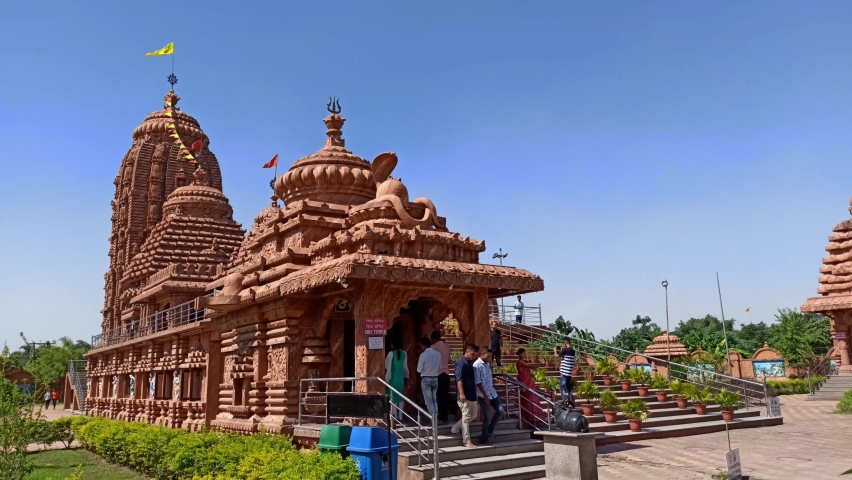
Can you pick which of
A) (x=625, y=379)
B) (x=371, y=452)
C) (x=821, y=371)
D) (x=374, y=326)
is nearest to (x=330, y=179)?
(x=374, y=326)

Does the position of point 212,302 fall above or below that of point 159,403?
above

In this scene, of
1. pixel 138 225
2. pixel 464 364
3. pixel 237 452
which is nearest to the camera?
pixel 237 452

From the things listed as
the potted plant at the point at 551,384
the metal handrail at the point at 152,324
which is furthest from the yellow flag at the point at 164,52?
the potted plant at the point at 551,384

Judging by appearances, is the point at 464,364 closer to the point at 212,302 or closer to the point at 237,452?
the point at 237,452

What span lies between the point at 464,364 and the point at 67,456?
1343 cm

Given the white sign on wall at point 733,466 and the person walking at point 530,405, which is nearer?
the white sign on wall at point 733,466

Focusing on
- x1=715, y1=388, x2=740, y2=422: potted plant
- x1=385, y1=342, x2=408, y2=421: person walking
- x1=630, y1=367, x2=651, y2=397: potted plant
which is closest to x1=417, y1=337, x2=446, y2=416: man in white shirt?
x1=385, y1=342, x2=408, y2=421: person walking

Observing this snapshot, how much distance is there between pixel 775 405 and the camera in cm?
1576

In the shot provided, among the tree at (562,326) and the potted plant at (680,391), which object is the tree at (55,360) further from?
the potted plant at (680,391)

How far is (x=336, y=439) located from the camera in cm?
820

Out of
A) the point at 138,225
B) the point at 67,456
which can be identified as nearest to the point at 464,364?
the point at 67,456

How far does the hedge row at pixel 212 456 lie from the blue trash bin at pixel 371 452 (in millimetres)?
215

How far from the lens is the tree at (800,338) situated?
3447 centimetres

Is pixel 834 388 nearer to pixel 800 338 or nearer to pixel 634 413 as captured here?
pixel 800 338
